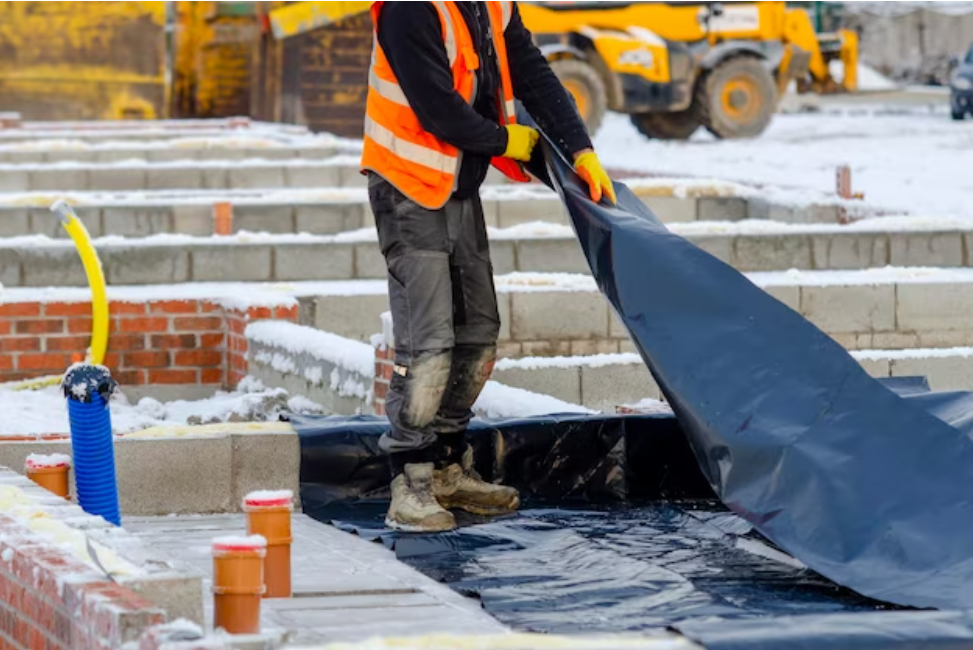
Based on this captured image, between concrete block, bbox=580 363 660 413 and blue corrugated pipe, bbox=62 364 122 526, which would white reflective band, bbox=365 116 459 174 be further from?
concrete block, bbox=580 363 660 413

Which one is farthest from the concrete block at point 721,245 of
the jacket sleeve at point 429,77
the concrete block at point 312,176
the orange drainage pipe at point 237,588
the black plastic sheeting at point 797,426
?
the orange drainage pipe at point 237,588

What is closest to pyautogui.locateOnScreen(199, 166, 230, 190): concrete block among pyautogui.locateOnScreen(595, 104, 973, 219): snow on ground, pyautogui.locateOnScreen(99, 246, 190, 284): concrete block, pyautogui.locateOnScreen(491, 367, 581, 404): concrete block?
pyautogui.locateOnScreen(595, 104, 973, 219): snow on ground

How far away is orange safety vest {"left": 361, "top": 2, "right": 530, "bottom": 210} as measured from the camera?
6.11m

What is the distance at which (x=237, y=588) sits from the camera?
4.18 meters

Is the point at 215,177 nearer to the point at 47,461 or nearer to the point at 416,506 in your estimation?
the point at 416,506

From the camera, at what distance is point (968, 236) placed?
41.7 ft

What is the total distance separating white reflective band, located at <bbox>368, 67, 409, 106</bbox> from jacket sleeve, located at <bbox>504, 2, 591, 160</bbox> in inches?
18.5

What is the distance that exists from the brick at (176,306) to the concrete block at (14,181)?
7.56 m

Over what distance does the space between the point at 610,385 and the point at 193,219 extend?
6.06 meters

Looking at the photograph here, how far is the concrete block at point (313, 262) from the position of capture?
12133 millimetres

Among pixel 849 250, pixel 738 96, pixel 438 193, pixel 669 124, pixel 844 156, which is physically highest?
pixel 738 96

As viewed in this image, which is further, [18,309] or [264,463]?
[18,309]

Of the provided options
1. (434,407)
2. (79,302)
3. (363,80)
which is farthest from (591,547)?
(363,80)

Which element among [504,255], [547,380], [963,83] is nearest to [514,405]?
[547,380]
